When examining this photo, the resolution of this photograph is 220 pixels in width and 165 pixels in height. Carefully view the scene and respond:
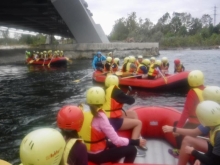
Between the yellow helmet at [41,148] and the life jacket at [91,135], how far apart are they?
1407 mm

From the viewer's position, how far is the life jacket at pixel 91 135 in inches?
133

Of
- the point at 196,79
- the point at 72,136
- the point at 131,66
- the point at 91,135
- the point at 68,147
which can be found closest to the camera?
the point at 68,147

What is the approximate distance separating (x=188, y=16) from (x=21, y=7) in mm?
89852

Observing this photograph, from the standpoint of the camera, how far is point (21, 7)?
2442 cm

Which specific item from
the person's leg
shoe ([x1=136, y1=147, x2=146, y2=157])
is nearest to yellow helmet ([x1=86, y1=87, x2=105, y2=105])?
the person's leg

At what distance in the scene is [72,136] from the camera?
272cm

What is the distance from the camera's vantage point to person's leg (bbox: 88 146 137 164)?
136 inches

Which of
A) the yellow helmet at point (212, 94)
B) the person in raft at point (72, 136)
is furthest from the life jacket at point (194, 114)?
the person in raft at point (72, 136)

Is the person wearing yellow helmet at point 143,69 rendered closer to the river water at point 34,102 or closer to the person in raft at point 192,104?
the river water at point 34,102

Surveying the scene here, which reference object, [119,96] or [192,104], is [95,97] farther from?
[192,104]

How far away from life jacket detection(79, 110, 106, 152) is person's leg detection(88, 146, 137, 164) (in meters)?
0.08

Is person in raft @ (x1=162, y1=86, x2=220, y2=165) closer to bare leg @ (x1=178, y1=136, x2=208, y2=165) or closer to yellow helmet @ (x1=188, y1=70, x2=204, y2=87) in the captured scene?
bare leg @ (x1=178, y1=136, x2=208, y2=165)

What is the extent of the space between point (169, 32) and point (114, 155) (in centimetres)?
9034

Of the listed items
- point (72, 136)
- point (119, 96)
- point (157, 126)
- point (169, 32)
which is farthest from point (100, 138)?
point (169, 32)
